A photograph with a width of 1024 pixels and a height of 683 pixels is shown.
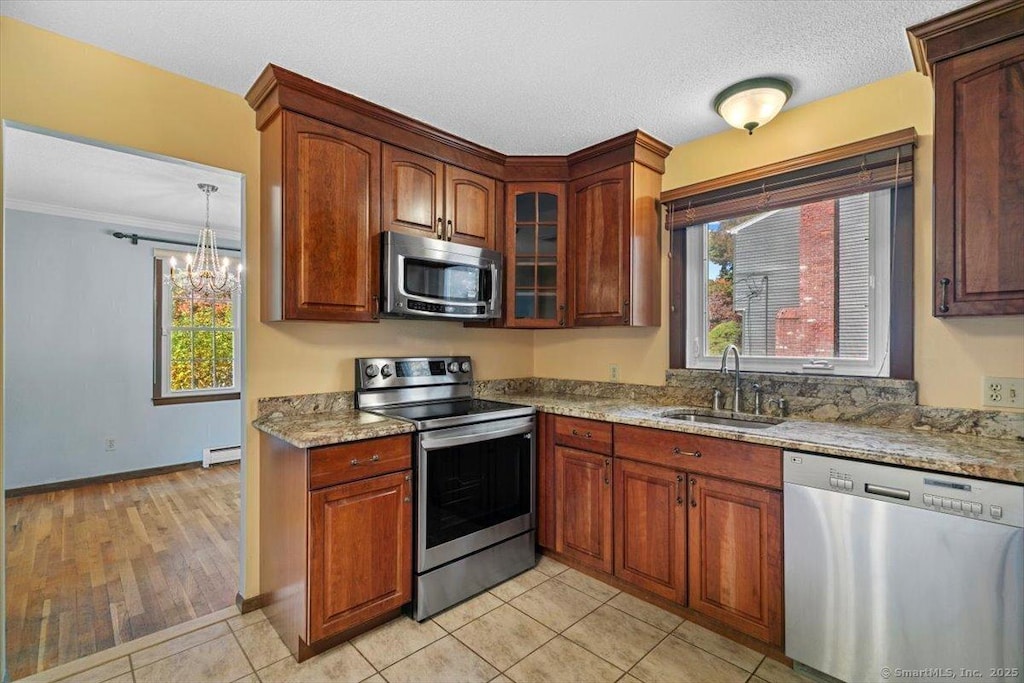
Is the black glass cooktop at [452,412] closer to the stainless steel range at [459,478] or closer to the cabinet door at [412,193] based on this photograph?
the stainless steel range at [459,478]

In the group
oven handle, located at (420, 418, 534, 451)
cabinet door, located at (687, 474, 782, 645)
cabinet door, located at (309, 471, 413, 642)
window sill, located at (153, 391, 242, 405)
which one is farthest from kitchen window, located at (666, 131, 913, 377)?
window sill, located at (153, 391, 242, 405)

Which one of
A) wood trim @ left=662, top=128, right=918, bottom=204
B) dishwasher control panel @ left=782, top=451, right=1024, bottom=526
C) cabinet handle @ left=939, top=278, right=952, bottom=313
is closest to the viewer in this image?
dishwasher control panel @ left=782, top=451, right=1024, bottom=526

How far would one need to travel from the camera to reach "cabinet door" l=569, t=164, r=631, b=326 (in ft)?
9.04

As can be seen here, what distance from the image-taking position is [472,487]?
2404mm

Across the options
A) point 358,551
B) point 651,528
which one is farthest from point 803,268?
point 358,551

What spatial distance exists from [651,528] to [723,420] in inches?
Answer: 27.1

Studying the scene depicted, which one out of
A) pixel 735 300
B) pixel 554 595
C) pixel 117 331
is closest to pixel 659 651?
pixel 554 595

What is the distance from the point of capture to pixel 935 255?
70.6 inches

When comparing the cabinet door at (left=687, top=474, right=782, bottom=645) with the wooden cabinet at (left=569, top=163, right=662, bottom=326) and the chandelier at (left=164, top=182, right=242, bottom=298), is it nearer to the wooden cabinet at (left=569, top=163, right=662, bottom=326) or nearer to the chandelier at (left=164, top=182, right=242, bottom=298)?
the wooden cabinet at (left=569, top=163, right=662, bottom=326)

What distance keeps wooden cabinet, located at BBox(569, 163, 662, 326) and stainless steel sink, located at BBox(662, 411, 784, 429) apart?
0.56 m

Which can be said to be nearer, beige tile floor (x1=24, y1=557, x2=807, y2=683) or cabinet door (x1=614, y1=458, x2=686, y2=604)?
beige tile floor (x1=24, y1=557, x2=807, y2=683)

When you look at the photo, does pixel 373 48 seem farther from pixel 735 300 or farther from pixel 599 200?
pixel 735 300

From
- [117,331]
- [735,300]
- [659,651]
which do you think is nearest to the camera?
[659,651]

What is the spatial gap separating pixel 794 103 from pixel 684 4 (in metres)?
1.03
